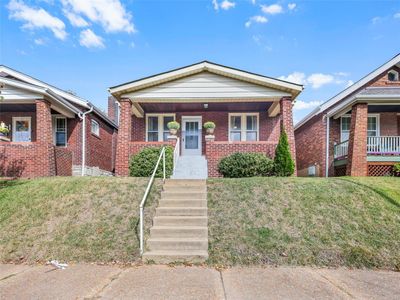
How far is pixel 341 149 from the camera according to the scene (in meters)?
12.7

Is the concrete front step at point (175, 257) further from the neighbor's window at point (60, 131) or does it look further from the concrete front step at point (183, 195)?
the neighbor's window at point (60, 131)

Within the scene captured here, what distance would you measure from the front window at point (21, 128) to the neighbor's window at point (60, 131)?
4.48 feet

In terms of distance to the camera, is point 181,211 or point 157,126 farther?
point 157,126

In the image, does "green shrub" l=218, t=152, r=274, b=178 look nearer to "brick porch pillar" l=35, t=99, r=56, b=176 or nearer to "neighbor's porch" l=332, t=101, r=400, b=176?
"neighbor's porch" l=332, t=101, r=400, b=176

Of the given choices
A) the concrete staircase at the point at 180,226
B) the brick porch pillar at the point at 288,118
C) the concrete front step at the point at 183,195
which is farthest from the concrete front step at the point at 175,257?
the brick porch pillar at the point at 288,118

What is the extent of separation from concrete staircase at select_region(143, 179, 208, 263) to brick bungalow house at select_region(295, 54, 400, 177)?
735 centimetres

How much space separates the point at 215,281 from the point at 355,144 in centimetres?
931

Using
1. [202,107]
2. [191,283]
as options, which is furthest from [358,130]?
[191,283]

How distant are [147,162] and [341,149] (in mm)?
9130

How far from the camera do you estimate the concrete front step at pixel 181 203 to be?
655 cm

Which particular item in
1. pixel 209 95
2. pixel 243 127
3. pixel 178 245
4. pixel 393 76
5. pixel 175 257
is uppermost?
pixel 393 76

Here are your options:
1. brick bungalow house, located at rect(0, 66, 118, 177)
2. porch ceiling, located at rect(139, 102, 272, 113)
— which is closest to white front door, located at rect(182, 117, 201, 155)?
porch ceiling, located at rect(139, 102, 272, 113)

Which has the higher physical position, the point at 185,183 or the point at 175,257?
the point at 185,183

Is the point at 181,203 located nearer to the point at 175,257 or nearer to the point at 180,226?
the point at 180,226
